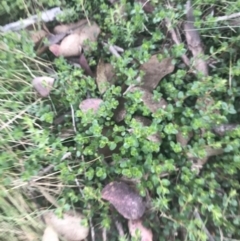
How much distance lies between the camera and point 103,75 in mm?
1540

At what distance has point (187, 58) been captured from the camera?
60.1 inches

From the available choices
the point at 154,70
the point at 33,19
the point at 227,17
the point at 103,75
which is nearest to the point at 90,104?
the point at 103,75

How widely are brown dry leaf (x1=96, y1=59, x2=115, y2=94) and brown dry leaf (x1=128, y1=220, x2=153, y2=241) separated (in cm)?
45

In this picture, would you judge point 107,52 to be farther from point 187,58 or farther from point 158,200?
point 158,200

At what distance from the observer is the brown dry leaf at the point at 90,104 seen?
1.46 metres

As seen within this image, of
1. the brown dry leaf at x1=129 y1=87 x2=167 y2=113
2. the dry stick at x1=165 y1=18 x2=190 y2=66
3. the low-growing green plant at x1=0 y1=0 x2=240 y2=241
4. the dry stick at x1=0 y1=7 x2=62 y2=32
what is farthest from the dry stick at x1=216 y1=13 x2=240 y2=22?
the dry stick at x1=0 y1=7 x2=62 y2=32

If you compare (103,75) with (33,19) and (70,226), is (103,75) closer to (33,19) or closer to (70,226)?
(33,19)

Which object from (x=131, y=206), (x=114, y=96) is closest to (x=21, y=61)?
(x=114, y=96)

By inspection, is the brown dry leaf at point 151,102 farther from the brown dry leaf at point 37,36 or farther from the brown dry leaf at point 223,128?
the brown dry leaf at point 37,36

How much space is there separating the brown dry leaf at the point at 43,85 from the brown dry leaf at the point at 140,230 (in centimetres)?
53

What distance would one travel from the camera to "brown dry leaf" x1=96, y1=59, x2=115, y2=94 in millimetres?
1501

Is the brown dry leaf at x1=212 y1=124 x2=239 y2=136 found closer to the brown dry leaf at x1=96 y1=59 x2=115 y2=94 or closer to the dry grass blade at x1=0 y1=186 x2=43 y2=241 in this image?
the brown dry leaf at x1=96 y1=59 x2=115 y2=94

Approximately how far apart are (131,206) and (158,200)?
9 cm

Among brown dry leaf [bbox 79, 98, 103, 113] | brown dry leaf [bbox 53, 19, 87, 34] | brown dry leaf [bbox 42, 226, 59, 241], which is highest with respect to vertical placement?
brown dry leaf [bbox 53, 19, 87, 34]
